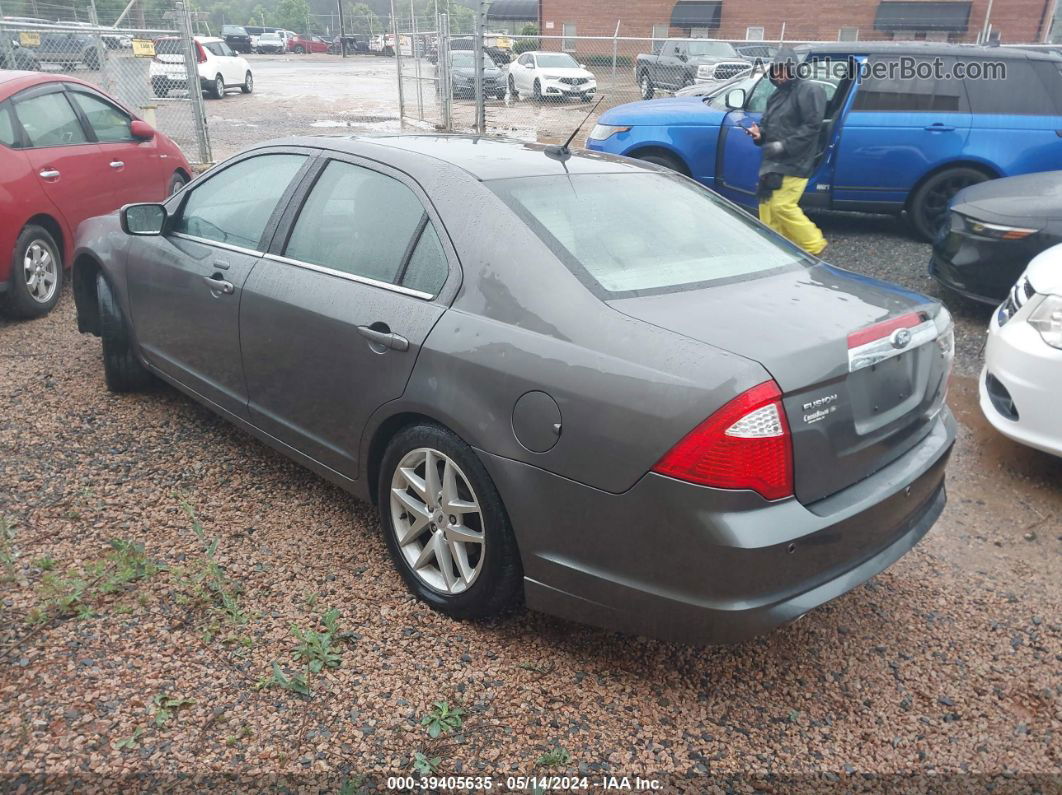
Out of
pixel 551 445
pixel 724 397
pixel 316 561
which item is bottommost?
pixel 316 561

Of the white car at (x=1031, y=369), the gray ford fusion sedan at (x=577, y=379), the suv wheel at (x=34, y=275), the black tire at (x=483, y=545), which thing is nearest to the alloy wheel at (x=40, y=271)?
the suv wheel at (x=34, y=275)

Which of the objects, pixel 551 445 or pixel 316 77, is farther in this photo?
pixel 316 77

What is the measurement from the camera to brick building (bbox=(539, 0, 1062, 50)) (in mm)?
34312

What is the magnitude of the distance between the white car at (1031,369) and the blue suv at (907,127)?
4.08 m

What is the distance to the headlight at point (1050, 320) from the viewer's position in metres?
3.82

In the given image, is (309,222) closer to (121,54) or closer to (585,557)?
(585,557)

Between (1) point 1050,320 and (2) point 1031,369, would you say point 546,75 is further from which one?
(2) point 1031,369

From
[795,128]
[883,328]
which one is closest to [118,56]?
[795,128]

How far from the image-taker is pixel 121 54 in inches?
462

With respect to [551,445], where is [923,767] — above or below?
below

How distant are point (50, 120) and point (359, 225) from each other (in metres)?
4.42

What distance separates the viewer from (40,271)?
6062 millimetres

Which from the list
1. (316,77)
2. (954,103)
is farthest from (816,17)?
(954,103)

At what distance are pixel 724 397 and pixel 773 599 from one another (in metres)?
0.59
